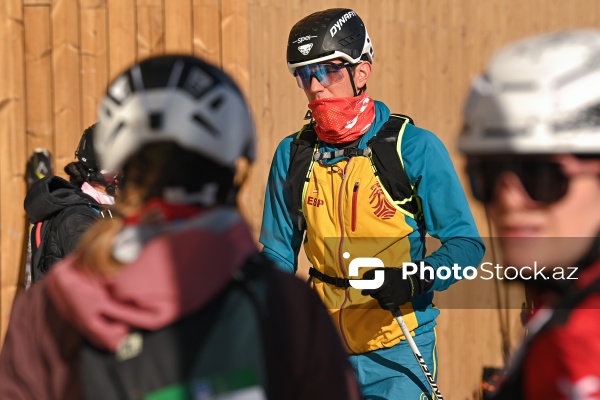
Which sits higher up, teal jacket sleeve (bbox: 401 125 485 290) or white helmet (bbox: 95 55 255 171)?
white helmet (bbox: 95 55 255 171)

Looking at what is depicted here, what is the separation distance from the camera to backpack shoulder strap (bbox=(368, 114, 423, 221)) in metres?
4.91

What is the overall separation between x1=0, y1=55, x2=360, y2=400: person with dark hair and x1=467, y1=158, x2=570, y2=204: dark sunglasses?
451 mm

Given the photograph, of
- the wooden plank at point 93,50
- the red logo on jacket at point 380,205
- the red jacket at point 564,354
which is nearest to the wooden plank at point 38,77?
the wooden plank at point 93,50

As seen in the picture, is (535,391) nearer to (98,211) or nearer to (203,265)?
(203,265)

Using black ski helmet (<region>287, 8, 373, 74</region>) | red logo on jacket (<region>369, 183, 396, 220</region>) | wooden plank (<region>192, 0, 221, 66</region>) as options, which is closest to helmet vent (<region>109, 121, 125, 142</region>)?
red logo on jacket (<region>369, 183, 396, 220</region>)

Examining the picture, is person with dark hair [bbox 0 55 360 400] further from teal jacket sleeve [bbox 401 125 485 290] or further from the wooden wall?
the wooden wall

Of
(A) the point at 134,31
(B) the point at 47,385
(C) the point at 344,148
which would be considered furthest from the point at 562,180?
(A) the point at 134,31

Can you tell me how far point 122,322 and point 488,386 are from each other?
102 cm

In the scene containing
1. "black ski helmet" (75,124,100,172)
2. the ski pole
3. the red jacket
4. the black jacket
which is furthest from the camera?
"black ski helmet" (75,124,100,172)

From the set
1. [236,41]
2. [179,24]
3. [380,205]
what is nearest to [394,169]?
[380,205]

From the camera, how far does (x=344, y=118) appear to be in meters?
5.11

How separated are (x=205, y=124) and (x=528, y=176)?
2.30ft

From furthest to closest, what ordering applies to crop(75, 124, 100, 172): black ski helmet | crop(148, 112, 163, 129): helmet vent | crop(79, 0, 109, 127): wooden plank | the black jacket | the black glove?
1. crop(79, 0, 109, 127): wooden plank
2. crop(75, 124, 100, 172): black ski helmet
3. the black jacket
4. the black glove
5. crop(148, 112, 163, 129): helmet vent

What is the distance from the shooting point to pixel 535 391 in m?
2.12
